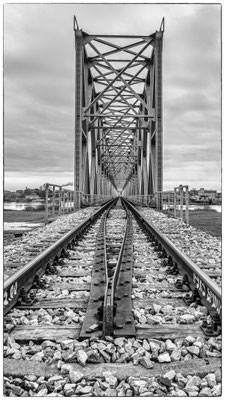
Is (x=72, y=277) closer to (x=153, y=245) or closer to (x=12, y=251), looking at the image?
(x=12, y=251)

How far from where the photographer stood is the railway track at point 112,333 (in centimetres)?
191

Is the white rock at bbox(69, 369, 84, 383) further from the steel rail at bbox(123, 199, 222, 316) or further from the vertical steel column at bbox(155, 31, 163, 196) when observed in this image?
the vertical steel column at bbox(155, 31, 163, 196)

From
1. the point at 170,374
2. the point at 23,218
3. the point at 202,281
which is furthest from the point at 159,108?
the point at 170,374

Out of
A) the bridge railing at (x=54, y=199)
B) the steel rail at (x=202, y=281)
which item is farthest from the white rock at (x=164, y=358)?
the bridge railing at (x=54, y=199)

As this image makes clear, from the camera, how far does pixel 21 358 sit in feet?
7.29

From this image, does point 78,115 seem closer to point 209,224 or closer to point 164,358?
point 209,224

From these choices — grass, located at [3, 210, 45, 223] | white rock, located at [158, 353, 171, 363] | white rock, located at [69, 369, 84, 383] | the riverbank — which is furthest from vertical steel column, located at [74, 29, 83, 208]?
white rock, located at [69, 369, 84, 383]

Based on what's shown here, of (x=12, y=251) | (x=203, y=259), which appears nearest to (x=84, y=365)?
(x=203, y=259)

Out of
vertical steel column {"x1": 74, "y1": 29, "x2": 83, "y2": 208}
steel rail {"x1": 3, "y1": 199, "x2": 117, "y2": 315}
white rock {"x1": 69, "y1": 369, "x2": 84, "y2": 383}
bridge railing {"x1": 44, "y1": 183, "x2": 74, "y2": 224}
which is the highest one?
vertical steel column {"x1": 74, "y1": 29, "x2": 83, "y2": 208}

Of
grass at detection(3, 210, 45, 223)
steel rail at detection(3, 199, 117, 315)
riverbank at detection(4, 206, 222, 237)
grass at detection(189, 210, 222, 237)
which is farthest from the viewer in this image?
grass at detection(3, 210, 45, 223)

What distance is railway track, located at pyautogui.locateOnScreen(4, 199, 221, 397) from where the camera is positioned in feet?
6.26

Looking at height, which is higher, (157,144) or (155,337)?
(157,144)

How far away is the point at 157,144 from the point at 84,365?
63.2ft

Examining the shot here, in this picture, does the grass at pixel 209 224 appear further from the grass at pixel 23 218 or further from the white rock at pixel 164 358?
the grass at pixel 23 218
